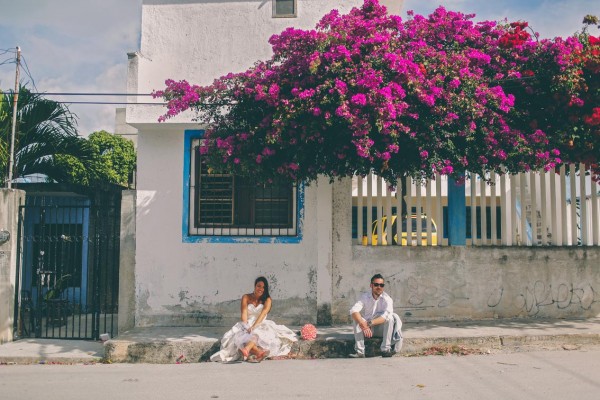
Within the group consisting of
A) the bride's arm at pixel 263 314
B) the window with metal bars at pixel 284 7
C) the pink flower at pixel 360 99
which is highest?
the window with metal bars at pixel 284 7

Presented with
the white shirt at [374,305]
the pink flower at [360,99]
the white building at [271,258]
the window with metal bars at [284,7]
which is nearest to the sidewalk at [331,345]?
the white shirt at [374,305]

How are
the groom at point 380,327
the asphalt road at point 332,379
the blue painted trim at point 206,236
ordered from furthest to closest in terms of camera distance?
the blue painted trim at point 206,236 → the groom at point 380,327 → the asphalt road at point 332,379

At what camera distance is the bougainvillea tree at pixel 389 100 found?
7.83 m

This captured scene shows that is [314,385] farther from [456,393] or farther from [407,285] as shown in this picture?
[407,285]

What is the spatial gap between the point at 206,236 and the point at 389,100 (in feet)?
12.9

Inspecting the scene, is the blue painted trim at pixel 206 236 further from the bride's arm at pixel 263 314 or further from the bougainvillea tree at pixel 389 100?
the bride's arm at pixel 263 314

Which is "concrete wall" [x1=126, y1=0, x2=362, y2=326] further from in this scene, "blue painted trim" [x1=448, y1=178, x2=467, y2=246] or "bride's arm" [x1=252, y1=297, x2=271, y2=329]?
"blue painted trim" [x1=448, y1=178, x2=467, y2=246]

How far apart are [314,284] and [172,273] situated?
7.61ft

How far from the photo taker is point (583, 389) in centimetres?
618

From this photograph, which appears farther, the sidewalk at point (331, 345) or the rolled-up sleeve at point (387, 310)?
the sidewalk at point (331, 345)

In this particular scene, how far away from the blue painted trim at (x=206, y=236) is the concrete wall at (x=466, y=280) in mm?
582

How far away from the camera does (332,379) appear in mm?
6859

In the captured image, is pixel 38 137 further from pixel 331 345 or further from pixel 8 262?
pixel 331 345

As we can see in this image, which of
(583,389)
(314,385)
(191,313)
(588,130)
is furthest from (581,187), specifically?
(191,313)
